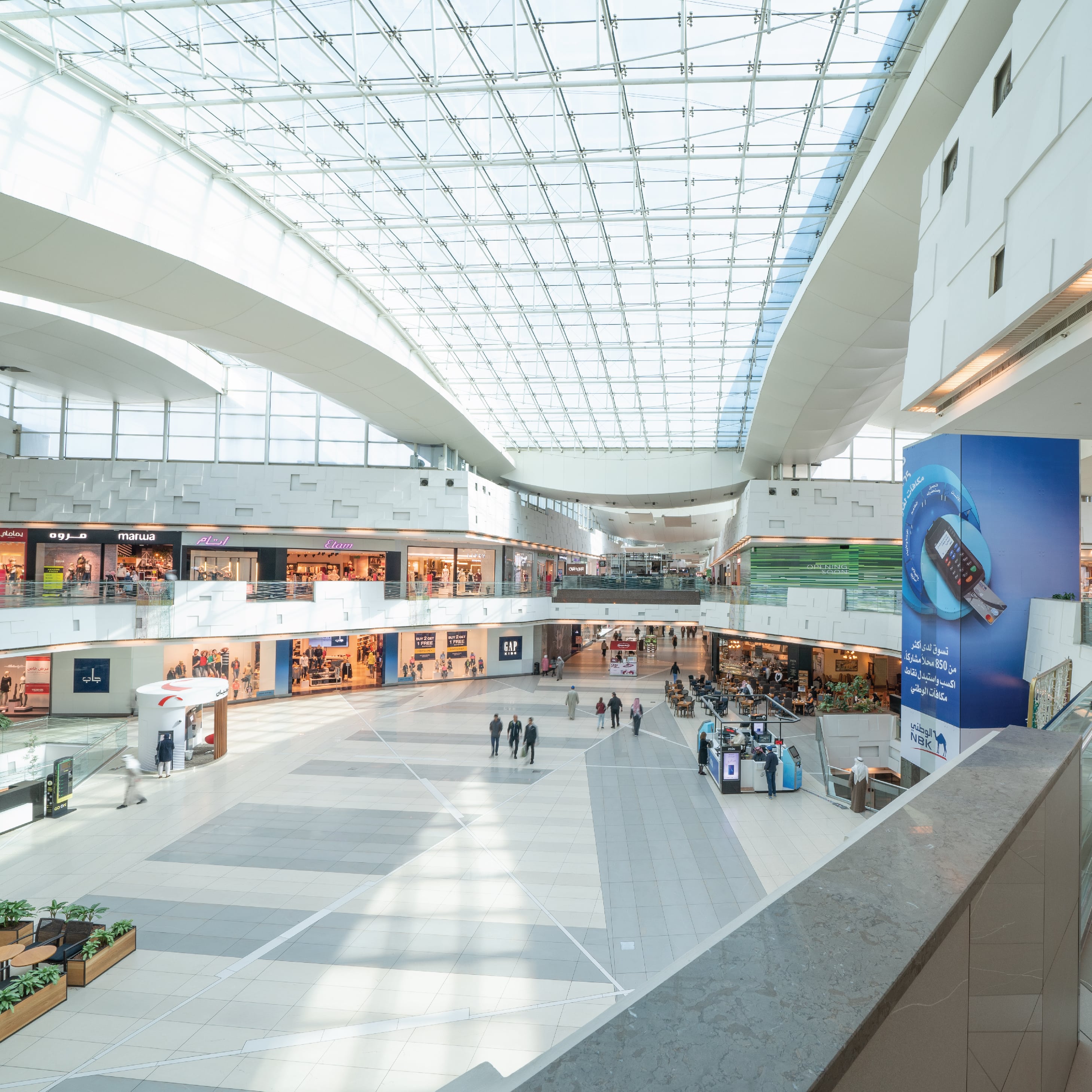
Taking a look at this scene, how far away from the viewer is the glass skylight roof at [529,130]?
12820mm

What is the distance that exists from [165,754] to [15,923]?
918 centimetres

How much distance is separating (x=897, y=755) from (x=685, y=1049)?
19.3 metres

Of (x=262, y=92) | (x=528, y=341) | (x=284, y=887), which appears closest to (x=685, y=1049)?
(x=284, y=887)

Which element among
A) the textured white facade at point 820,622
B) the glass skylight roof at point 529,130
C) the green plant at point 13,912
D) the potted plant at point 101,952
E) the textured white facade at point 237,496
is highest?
the glass skylight roof at point 529,130

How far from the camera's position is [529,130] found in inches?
627

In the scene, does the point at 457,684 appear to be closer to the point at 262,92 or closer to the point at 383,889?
the point at 383,889

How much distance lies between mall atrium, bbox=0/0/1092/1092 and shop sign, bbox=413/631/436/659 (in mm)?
186

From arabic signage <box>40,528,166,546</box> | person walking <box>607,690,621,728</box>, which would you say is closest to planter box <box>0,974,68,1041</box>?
person walking <box>607,690,621,728</box>

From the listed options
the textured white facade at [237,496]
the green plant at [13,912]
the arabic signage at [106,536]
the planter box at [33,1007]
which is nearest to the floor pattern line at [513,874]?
the planter box at [33,1007]

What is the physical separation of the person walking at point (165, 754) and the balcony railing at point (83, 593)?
6.09 m

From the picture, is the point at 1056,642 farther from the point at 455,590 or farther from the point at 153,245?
the point at 455,590

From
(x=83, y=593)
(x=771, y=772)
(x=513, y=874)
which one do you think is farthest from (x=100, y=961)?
(x=83, y=593)

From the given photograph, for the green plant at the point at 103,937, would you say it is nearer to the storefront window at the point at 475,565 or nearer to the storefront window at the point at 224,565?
the storefront window at the point at 224,565

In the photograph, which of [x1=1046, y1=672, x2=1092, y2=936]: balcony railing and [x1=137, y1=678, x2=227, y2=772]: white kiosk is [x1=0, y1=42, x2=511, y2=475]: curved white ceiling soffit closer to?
[x1=137, y1=678, x2=227, y2=772]: white kiosk
